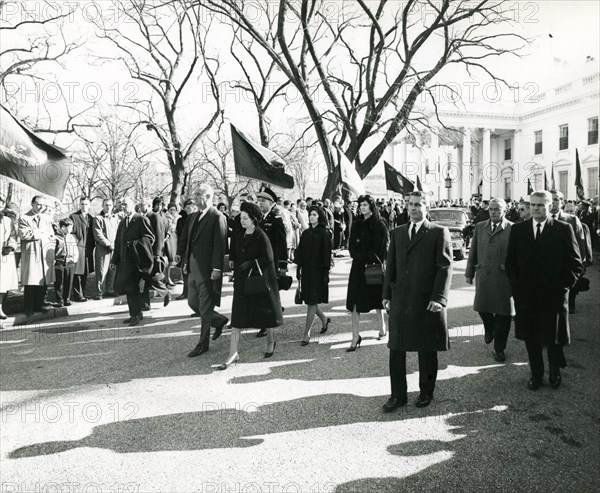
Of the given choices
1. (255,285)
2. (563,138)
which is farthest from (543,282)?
(563,138)

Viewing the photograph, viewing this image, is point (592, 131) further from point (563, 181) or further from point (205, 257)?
point (205, 257)

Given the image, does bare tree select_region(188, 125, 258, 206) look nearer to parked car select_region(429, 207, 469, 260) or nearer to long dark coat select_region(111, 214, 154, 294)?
parked car select_region(429, 207, 469, 260)

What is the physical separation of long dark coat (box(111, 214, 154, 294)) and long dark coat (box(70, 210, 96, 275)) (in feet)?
7.17

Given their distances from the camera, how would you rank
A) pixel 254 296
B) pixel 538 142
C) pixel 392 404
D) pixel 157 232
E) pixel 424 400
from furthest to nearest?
pixel 538 142
pixel 157 232
pixel 254 296
pixel 424 400
pixel 392 404

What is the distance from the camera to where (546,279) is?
5.39 meters

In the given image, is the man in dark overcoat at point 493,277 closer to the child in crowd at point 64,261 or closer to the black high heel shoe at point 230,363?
the black high heel shoe at point 230,363

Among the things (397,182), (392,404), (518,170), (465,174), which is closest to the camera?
(392,404)

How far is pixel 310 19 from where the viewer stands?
20656 millimetres

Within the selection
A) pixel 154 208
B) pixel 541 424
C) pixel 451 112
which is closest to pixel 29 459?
pixel 541 424

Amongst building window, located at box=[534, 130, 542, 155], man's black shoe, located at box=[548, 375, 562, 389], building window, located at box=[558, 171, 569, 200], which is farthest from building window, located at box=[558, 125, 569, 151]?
man's black shoe, located at box=[548, 375, 562, 389]

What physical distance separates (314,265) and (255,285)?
1.32 meters

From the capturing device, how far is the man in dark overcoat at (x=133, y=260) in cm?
861

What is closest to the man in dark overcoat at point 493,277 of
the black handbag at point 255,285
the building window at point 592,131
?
the black handbag at point 255,285

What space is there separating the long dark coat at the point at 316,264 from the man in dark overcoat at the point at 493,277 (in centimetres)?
185
